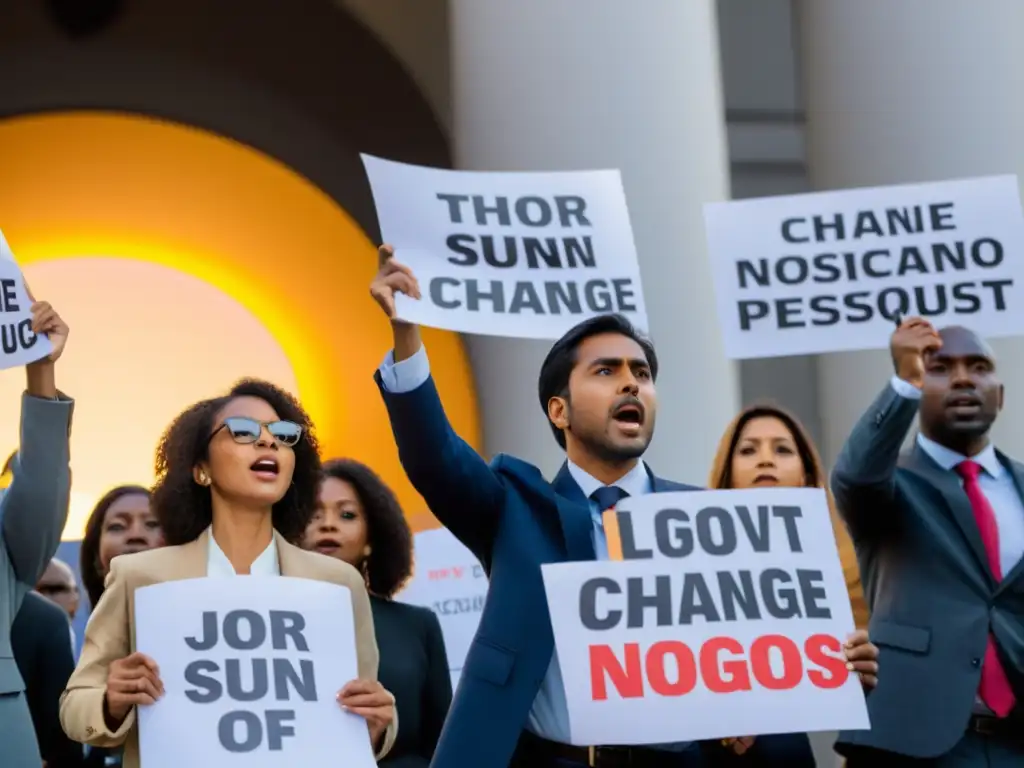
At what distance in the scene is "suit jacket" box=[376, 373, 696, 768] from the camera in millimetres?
3971

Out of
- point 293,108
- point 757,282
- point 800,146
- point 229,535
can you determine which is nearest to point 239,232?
point 293,108

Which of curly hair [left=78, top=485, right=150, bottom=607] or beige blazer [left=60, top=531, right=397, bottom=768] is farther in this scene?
curly hair [left=78, top=485, right=150, bottom=607]

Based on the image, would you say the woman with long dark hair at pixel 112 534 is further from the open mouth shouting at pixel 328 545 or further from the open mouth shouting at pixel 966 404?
the open mouth shouting at pixel 966 404

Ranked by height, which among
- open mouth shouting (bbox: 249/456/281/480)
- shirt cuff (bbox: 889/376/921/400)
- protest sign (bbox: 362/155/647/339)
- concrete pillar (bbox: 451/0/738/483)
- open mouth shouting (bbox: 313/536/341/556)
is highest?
concrete pillar (bbox: 451/0/738/483)

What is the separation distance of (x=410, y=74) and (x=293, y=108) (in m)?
0.77

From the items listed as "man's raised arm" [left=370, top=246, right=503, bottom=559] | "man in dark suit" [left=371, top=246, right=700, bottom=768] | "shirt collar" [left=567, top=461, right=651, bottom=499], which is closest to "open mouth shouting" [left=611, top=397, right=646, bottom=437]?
"man in dark suit" [left=371, top=246, right=700, bottom=768]

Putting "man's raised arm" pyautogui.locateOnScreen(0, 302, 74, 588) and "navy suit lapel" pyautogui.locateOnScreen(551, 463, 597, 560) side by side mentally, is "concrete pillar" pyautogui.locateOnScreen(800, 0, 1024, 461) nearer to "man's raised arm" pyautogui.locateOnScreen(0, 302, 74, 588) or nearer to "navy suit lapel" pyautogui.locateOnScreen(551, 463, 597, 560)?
"navy suit lapel" pyautogui.locateOnScreen(551, 463, 597, 560)

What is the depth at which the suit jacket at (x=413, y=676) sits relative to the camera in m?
5.12

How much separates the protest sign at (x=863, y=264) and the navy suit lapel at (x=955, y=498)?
1.27 feet

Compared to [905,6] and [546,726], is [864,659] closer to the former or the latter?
→ [546,726]

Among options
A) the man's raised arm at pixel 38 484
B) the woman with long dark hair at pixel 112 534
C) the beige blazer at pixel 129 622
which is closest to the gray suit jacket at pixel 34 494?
the man's raised arm at pixel 38 484

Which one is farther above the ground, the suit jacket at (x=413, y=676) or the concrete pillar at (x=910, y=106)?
the concrete pillar at (x=910, y=106)

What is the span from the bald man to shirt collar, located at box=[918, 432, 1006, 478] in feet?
11.5

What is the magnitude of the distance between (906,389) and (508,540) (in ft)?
4.02
